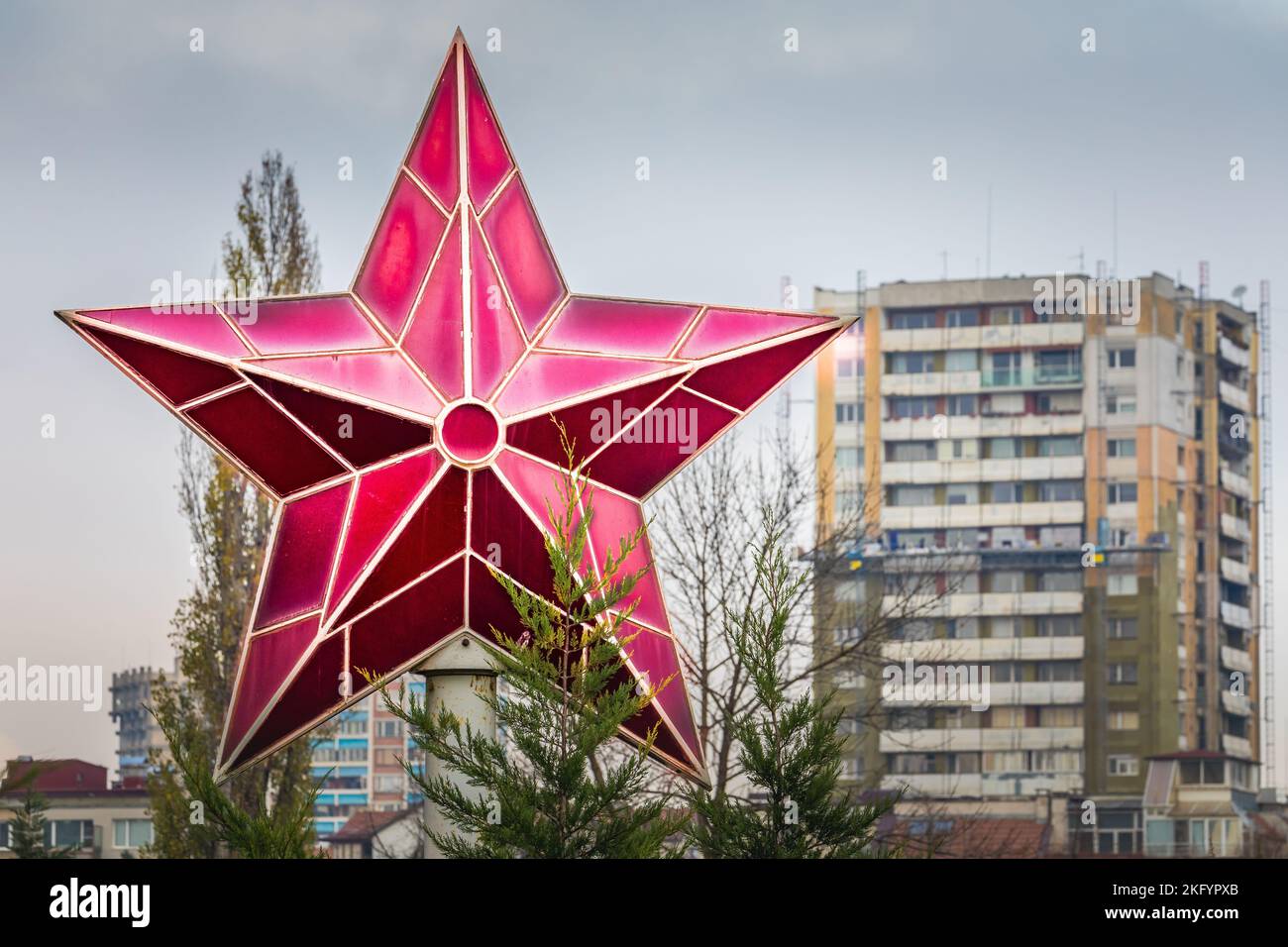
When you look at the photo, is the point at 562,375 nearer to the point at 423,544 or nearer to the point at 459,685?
the point at 423,544

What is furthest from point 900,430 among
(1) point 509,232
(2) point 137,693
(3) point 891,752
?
(2) point 137,693

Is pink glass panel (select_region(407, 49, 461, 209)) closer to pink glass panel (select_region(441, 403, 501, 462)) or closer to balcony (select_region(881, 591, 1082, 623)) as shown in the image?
pink glass panel (select_region(441, 403, 501, 462))

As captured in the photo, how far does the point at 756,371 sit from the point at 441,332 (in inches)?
100

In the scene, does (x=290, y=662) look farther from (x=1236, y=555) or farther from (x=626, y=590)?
(x=1236, y=555)

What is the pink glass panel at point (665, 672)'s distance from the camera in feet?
46.2

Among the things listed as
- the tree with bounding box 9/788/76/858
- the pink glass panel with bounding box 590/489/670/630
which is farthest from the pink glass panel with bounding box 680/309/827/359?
the tree with bounding box 9/788/76/858

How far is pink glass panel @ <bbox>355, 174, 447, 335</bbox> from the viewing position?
47.0ft

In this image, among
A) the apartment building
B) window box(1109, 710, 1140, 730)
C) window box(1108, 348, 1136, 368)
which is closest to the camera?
window box(1109, 710, 1140, 730)

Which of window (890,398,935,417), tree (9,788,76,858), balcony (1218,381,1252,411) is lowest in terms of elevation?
tree (9,788,76,858)

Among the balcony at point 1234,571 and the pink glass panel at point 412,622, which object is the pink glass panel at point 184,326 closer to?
the pink glass panel at point 412,622

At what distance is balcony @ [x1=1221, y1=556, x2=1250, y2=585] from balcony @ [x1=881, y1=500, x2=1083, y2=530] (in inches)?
272

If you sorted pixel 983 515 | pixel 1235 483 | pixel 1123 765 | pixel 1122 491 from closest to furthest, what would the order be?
pixel 1123 765, pixel 1122 491, pixel 983 515, pixel 1235 483

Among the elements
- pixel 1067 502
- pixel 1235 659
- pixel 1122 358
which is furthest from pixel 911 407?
pixel 1235 659

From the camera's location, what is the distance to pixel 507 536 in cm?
1408
